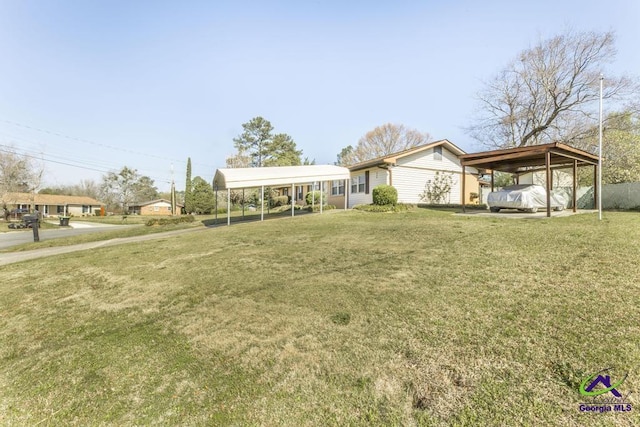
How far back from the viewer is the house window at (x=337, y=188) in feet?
66.4

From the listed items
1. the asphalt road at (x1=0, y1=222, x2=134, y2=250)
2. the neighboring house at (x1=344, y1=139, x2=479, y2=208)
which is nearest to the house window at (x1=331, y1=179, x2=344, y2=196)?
the neighboring house at (x1=344, y1=139, x2=479, y2=208)

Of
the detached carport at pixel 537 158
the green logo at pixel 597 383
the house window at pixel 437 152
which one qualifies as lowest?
the green logo at pixel 597 383

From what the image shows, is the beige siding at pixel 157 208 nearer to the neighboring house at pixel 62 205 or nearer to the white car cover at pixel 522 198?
the neighboring house at pixel 62 205

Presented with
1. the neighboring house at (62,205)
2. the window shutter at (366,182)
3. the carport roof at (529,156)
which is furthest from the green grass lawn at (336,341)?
the neighboring house at (62,205)

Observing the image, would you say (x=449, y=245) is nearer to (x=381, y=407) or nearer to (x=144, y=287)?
(x=381, y=407)

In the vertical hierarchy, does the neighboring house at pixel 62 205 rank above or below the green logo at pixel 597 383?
above

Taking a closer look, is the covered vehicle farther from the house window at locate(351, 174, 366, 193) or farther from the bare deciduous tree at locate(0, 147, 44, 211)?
the bare deciduous tree at locate(0, 147, 44, 211)

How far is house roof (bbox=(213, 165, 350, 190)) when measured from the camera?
13.8 m

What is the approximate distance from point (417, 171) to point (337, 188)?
19.4 ft

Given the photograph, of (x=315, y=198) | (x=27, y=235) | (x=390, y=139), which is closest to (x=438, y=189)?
(x=315, y=198)

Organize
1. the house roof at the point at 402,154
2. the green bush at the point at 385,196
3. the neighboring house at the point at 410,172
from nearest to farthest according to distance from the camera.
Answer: the green bush at the point at 385,196, the house roof at the point at 402,154, the neighboring house at the point at 410,172

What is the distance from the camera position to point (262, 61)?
38.7 ft

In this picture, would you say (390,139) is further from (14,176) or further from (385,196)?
(14,176)

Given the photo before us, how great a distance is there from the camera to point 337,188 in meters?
20.8
